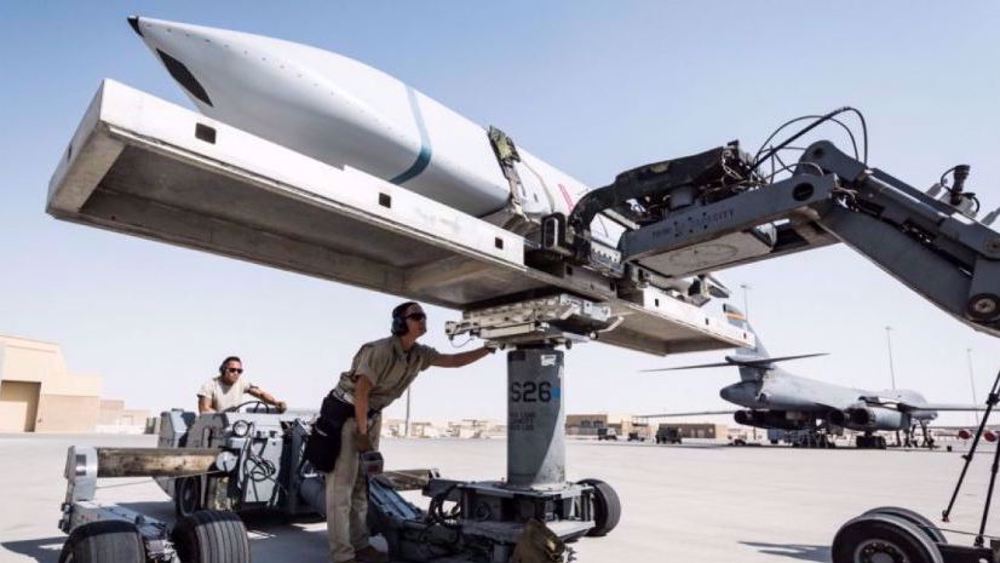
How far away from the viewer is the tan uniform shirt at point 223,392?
709 cm

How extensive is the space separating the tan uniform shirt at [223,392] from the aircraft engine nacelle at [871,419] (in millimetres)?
30605

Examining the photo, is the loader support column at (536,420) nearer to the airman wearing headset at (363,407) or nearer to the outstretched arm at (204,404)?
the airman wearing headset at (363,407)

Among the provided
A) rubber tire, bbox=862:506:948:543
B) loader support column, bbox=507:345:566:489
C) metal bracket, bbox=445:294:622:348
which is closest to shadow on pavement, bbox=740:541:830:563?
rubber tire, bbox=862:506:948:543

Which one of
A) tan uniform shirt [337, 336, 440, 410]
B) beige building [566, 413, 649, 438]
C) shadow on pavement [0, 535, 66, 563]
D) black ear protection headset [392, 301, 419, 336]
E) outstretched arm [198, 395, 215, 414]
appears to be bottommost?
beige building [566, 413, 649, 438]

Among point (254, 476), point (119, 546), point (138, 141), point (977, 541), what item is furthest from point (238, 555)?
point (977, 541)

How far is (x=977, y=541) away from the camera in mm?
4043

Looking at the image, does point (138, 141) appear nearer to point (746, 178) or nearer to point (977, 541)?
point (746, 178)

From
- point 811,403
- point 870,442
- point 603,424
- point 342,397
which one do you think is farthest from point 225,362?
point 603,424

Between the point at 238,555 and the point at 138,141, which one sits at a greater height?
the point at 138,141

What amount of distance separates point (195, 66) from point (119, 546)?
9.87 feet

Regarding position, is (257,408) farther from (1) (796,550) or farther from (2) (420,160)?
(1) (796,550)

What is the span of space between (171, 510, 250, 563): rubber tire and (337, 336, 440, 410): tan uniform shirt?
1176 millimetres

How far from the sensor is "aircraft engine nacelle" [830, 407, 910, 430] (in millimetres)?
29109

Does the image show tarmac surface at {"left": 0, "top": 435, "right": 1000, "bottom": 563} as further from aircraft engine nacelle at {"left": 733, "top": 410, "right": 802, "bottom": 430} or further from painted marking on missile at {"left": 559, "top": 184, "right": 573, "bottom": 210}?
aircraft engine nacelle at {"left": 733, "top": 410, "right": 802, "bottom": 430}
